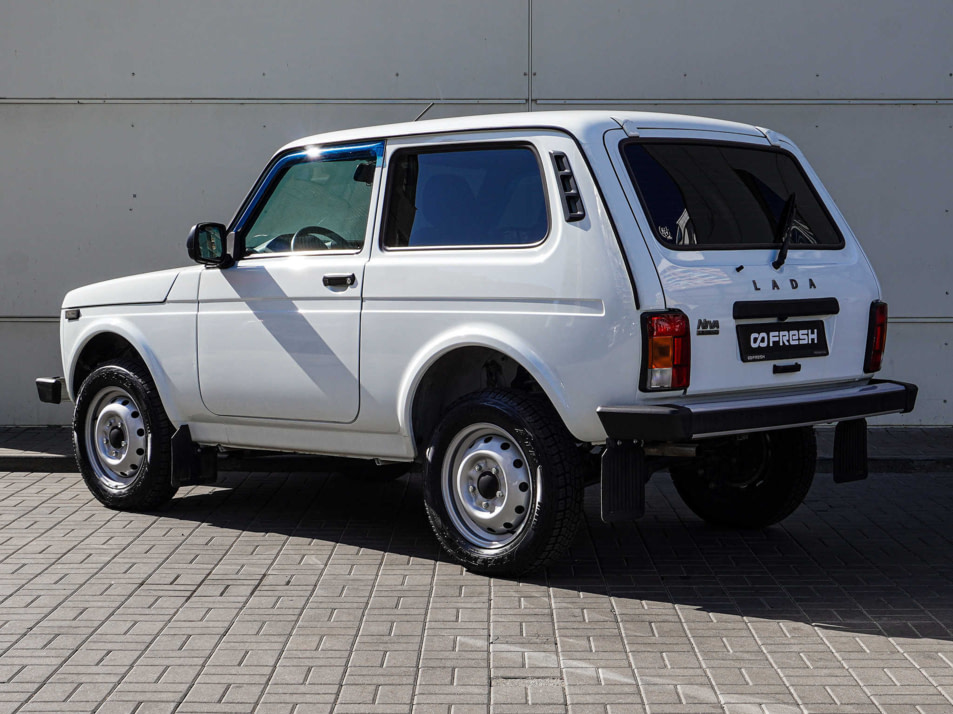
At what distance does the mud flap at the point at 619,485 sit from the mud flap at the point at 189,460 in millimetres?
2686

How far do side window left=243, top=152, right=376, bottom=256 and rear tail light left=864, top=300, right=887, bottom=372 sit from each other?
8.13ft

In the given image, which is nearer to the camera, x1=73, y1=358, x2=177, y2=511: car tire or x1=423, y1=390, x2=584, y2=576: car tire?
x1=423, y1=390, x2=584, y2=576: car tire

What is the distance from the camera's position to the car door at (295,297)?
6.59 metres

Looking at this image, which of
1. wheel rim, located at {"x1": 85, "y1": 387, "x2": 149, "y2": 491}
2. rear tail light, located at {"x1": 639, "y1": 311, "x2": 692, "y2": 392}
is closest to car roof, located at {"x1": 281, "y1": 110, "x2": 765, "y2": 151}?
rear tail light, located at {"x1": 639, "y1": 311, "x2": 692, "y2": 392}

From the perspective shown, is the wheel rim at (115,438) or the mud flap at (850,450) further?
the wheel rim at (115,438)

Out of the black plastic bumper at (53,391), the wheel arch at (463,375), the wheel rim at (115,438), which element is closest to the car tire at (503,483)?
the wheel arch at (463,375)

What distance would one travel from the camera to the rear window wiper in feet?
20.0

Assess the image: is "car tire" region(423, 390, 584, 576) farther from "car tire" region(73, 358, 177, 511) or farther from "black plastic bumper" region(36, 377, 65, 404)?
"black plastic bumper" region(36, 377, 65, 404)

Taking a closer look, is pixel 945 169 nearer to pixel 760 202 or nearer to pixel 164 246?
pixel 760 202

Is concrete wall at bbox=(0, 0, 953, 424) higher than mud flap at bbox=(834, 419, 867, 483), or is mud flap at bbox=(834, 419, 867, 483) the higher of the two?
concrete wall at bbox=(0, 0, 953, 424)

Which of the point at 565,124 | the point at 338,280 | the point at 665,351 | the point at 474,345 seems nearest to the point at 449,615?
the point at 474,345

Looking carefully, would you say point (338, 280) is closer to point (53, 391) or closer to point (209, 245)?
point (209, 245)

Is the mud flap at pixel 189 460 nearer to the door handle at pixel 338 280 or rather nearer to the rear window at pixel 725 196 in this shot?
the door handle at pixel 338 280

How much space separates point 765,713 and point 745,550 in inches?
99.3
